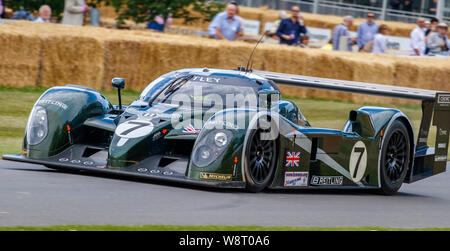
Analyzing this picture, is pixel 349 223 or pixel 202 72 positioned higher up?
pixel 202 72

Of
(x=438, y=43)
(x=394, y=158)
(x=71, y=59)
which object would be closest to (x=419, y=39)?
(x=438, y=43)

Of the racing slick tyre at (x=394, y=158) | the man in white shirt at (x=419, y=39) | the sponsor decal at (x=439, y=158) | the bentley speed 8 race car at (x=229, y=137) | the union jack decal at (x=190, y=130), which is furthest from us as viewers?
the man in white shirt at (x=419, y=39)

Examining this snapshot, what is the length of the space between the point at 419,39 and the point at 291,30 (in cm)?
411

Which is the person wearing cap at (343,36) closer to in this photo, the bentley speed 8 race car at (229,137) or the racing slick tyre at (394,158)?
the bentley speed 8 race car at (229,137)

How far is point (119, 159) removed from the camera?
26.6 ft

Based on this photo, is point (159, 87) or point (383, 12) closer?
point (159, 87)

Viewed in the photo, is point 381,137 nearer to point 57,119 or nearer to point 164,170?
point 164,170

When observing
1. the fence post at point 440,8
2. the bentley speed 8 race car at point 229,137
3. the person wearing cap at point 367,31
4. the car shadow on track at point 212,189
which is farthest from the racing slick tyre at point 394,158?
the fence post at point 440,8

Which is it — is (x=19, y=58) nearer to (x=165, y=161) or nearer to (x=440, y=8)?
(x=165, y=161)

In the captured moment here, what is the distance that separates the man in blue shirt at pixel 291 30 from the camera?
19219 mm

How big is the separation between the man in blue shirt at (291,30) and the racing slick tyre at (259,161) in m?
11.1

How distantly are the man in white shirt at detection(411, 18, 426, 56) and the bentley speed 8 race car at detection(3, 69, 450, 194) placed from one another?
38.4 feet

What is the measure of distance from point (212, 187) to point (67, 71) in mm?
9216

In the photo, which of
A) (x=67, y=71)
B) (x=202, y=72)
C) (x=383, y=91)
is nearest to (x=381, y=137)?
(x=383, y=91)
